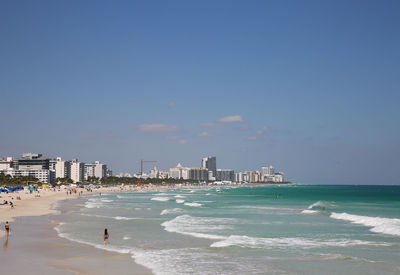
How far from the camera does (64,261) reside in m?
20.4

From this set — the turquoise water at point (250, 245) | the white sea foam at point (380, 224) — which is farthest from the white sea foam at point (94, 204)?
the white sea foam at point (380, 224)

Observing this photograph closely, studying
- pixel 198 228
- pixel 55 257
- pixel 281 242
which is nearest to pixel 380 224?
pixel 281 242

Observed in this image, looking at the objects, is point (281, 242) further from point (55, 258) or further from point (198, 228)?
point (55, 258)

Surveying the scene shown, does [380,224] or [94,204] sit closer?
[380,224]

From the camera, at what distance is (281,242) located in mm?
27438

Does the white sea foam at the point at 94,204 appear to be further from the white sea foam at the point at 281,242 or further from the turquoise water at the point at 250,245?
the white sea foam at the point at 281,242

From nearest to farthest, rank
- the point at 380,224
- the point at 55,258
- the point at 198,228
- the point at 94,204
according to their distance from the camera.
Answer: the point at 55,258, the point at 198,228, the point at 380,224, the point at 94,204

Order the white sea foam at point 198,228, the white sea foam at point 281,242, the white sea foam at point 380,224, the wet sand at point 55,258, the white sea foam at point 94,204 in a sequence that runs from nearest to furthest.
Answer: the wet sand at point 55,258 < the white sea foam at point 281,242 < the white sea foam at point 198,228 < the white sea foam at point 380,224 < the white sea foam at point 94,204

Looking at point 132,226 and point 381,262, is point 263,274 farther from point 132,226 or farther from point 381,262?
point 132,226

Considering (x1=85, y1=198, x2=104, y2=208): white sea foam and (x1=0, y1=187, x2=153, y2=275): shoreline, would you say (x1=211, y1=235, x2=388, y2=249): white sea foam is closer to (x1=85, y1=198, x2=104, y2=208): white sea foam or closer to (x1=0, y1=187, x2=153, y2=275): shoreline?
(x1=0, y1=187, x2=153, y2=275): shoreline

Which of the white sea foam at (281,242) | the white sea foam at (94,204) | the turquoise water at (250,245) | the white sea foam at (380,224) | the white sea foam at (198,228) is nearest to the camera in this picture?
the turquoise water at (250,245)

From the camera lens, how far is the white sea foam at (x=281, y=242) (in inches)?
1022

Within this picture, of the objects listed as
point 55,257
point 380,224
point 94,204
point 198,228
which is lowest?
point 94,204

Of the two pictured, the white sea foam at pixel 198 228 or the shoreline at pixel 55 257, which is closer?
the shoreline at pixel 55 257
